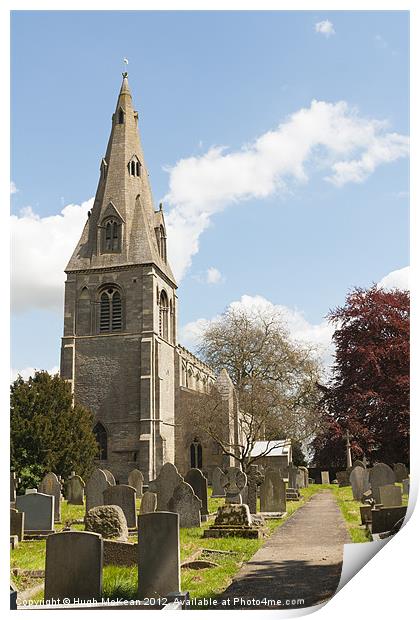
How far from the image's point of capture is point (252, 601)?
5727 millimetres

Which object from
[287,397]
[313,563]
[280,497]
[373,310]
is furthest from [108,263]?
[313,563]

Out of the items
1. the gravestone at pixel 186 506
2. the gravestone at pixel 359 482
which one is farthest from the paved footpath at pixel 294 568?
the gravestone at pixel 359 482

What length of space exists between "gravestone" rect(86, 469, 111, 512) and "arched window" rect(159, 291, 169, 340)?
17.8 metres

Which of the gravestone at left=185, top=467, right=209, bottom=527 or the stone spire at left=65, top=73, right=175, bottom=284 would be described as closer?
the gravestone at left=185, top=467, right=209, bottom=527

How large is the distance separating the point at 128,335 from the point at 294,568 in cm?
2424

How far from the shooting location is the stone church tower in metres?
29.6

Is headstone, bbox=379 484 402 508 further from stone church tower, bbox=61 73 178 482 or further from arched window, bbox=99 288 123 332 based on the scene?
arched window, bbox=99 288 123 332

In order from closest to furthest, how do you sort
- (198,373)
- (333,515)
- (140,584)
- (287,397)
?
(140,584) < (333,515) < (287,397) < (198,373)

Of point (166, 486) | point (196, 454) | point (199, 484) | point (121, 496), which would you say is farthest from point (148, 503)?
point (196, 454)

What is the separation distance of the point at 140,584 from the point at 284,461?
89.8 feet

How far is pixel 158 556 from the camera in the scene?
21.0 ft

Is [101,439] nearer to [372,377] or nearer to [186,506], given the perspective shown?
[372,377]

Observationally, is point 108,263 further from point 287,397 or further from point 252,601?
point 252,601

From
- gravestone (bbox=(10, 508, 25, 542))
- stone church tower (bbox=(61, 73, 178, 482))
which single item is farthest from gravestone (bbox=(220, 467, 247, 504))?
stone church tower (bbox=(61, 73, 178, 482))
